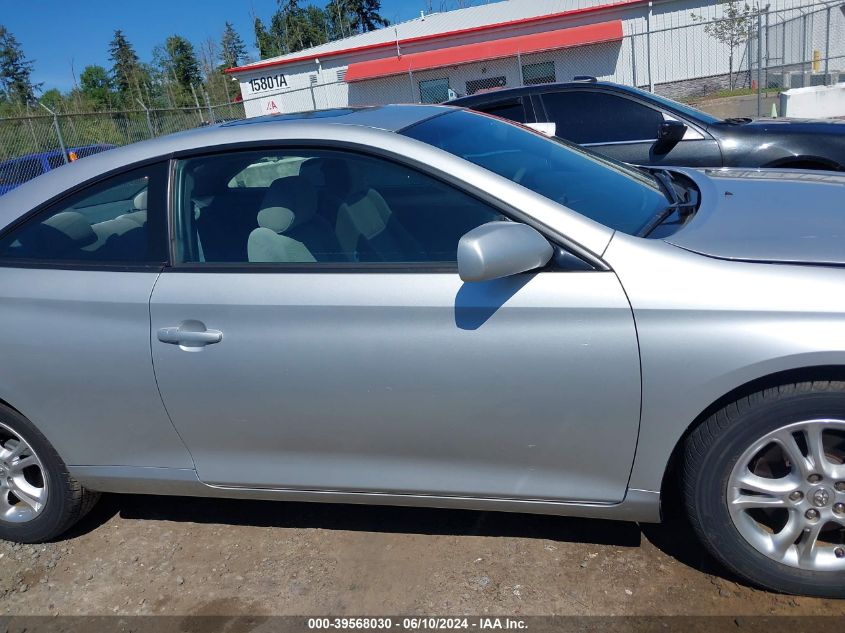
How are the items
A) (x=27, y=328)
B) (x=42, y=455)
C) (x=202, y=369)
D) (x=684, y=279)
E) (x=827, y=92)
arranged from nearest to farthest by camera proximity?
(x=684, y=279), (x=202, y=369), (x=27, y=328), (x=42, y=455), (x=827, y=92)

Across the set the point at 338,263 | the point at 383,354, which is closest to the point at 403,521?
the point at 383,354

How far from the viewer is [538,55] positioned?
26.7m

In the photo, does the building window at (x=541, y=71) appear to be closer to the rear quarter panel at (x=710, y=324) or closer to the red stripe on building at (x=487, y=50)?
the red stripe on building at (x=487, y=50)

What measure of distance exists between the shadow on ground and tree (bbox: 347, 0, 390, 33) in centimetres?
6559

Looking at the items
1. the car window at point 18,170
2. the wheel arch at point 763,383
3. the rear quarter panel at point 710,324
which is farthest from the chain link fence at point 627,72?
the wheel arch at point 763,383

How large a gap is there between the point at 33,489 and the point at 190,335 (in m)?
1.20

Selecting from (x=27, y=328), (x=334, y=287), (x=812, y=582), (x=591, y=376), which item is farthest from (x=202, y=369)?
A: (x=812, y=582)

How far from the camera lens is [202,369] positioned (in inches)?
98.8

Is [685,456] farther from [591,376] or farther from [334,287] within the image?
[334,287]

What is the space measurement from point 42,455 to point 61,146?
528 inches

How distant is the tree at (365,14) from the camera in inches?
2482

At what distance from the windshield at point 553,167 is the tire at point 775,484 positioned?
2.41 ft

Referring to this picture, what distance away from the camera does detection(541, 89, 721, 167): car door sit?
18.2ft

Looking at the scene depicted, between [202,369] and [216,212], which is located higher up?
[216,212]
